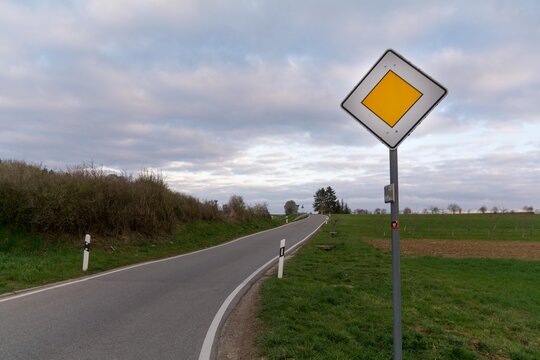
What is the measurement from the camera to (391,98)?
3482 mm

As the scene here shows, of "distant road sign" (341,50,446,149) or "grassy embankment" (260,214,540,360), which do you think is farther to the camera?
"grassy embankment" (260,214,540,360)

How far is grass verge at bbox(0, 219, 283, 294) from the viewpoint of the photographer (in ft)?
37.9

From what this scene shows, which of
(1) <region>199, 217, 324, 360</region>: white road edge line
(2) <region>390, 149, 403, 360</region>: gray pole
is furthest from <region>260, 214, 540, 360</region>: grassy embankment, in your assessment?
(2) <region>390, 149, 403, 360</region>: gray pole

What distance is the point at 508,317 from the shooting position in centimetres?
998

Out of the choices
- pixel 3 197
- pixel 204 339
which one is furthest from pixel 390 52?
pixel 3 197

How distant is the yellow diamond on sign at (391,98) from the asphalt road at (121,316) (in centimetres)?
393

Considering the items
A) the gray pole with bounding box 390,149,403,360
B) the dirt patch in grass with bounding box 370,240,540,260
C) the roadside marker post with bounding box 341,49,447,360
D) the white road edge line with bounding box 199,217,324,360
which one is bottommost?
the white road edge line with bounding box 199,217,324,360

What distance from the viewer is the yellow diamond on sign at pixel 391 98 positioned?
3414mm

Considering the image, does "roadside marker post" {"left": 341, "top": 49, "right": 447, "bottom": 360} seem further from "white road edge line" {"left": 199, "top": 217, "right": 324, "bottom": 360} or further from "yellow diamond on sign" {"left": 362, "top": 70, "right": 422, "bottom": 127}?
"white road edge line" {"left": 199, "top": 217, "right": 324, "bottom": 360}

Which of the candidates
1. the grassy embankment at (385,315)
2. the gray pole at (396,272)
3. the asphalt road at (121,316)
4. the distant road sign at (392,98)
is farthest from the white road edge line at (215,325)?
the distant road sign at (392,98)

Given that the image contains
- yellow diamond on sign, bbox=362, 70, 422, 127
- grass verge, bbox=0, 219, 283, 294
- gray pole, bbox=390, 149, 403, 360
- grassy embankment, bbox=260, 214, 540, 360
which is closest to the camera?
gray pole, bbox=390, 149, 403, 360

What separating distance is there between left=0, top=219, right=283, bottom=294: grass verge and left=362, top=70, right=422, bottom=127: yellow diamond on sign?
960 cm

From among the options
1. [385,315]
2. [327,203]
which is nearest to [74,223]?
[385,315]

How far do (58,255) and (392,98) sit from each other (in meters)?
14.4
